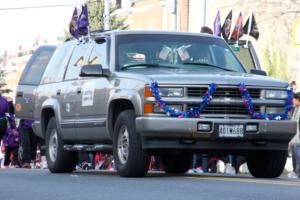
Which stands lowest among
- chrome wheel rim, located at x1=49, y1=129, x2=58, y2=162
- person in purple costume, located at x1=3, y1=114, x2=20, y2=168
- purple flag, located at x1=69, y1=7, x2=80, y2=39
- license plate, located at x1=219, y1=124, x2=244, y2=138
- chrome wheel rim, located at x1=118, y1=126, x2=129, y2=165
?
person in purple costume, located at x1=3, y1=114, x2=20, y2=168

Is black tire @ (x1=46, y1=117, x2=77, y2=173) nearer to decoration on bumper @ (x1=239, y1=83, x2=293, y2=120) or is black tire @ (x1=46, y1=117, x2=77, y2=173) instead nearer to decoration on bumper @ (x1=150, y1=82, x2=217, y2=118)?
decoration on bumper @ (x1=150, y1=82, x2=217, y2=118)

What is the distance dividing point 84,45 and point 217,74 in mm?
2800

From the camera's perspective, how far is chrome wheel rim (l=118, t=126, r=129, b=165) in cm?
1266

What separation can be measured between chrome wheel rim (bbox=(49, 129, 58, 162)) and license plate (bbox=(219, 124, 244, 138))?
12.1ft

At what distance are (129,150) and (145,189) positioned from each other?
1977 mm

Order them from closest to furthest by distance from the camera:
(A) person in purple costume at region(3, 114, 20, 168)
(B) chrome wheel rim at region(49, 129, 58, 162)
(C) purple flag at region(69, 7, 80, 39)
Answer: (B) chrome wheel rim at region(49, 129, 58, 162), (C) purple flag at region(69, 7, 80, 39), (A) person in purple costume at region(3, 114, 20, 168)

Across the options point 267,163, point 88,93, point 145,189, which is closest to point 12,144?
point 88,93

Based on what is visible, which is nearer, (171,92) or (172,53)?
(171,92)

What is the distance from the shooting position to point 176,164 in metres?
15.7

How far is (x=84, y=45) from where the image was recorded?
14953 millimetres

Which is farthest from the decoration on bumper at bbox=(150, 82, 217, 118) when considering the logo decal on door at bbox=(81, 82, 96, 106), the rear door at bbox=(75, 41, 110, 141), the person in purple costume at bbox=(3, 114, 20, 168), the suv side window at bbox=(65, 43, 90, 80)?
the person in purple costume at bbox=(3, 114, 20, 168)

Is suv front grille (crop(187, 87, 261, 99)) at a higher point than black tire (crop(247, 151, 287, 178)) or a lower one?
higher

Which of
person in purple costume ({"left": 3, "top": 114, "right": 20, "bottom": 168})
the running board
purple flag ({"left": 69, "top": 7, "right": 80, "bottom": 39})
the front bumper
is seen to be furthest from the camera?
person in purple costume ({"left": 3, "top": 114, "right": 20, "bottom": 168})

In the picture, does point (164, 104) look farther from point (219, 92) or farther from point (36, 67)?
point (36, 67)
